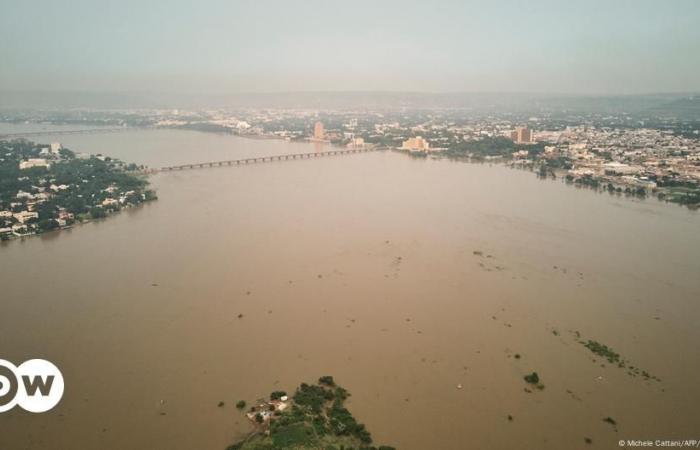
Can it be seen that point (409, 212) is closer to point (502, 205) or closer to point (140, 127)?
point (502, 205)

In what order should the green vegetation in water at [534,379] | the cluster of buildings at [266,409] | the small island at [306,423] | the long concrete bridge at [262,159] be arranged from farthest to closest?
1. the long concrete bridge at [262,159]
2. the green vegetation in water at [534,379]
3. the cluster of buildings at [266,409]
4. the small island at [306,423]

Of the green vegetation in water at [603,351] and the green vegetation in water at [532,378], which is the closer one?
the green vegetation in water at [532,378]

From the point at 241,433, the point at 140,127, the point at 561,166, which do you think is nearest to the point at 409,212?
the point at 241,433

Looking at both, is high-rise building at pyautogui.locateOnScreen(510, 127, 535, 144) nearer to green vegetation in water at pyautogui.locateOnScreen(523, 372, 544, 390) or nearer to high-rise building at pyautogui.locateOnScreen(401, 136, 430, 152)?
high-rise building at pyautogui.locateOnScreen(401, 136, 430, 152)

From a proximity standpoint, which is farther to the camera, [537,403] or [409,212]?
[409,212]

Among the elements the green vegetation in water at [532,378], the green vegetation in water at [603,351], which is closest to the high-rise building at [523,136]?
the green vegetation in water at [603,351]

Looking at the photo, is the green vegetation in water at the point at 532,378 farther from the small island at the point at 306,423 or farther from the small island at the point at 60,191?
the small island at the point at 60,191

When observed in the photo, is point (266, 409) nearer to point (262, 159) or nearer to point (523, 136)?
point (262, 159)

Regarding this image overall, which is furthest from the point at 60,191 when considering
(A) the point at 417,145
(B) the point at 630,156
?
(B) the point at 630,156
